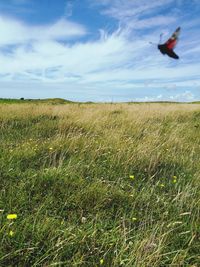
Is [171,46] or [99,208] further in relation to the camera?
[99,208]

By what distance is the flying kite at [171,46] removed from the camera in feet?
4.54

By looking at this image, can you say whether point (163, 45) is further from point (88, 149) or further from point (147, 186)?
point (88, 149)

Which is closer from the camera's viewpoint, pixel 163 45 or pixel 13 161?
pixel 163 45

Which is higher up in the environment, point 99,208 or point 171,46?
point 171,46

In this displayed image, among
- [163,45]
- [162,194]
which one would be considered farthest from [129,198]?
[163,45]

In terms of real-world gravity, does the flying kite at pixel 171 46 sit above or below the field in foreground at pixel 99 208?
above

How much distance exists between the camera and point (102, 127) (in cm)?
768

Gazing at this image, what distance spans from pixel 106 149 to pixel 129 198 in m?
1.78

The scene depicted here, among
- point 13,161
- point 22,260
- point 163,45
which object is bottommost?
point 22,260

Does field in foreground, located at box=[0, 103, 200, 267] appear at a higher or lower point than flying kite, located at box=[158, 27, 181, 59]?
lower

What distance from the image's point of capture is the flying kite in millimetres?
1383

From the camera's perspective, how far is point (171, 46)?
1390 mm

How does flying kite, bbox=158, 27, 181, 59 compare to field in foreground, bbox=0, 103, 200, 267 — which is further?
field in foreground, bbox=0, 103, 200, 267

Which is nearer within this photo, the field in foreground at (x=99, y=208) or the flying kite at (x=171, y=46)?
the flying kite at (x=171, y=46)
